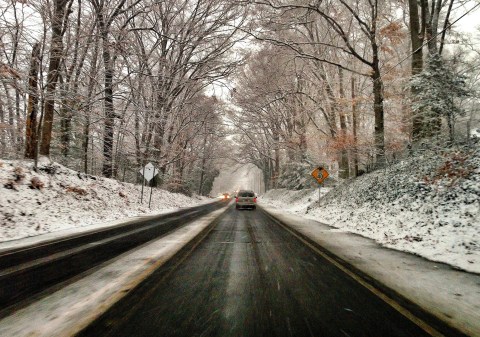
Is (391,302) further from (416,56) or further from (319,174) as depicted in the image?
(319,174)

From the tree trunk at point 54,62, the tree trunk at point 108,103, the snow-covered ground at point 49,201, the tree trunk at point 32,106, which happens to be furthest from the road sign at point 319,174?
the tree trunk at point 32,106

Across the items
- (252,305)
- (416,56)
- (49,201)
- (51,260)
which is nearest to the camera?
(252,305)

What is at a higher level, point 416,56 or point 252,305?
point 416,56

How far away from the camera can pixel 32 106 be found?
12305 millimetres

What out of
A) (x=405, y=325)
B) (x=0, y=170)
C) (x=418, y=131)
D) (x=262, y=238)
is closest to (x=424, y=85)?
(x=418, y=131)

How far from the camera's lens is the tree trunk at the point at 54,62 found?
11.8 meters

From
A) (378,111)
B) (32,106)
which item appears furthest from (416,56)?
(32,106)

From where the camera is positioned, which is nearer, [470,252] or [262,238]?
[470,252]

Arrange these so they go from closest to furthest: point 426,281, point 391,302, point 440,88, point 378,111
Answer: point 391,302 < point 426,281 < point 440,88 < point 378,111

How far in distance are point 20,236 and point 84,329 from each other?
7.79 meters

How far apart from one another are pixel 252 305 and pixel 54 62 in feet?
47.2

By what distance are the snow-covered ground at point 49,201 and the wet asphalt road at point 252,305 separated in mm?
7027

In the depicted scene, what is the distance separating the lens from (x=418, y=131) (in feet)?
41.4

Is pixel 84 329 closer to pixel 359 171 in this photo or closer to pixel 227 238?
pixel 227 238
